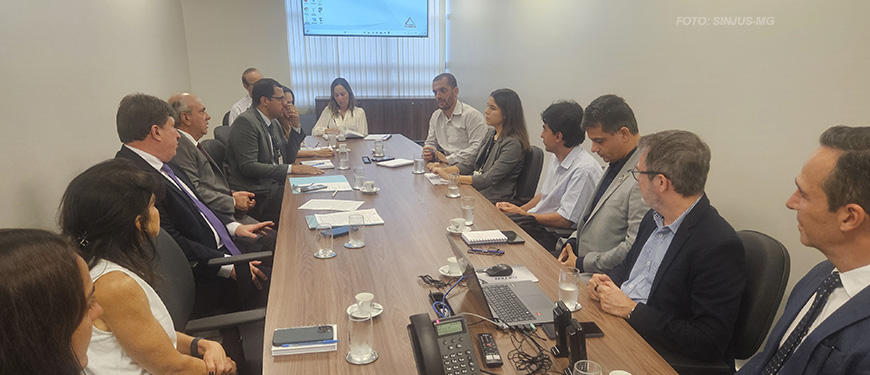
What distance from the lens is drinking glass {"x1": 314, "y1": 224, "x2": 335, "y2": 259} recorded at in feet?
6.64

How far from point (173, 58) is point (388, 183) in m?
3.80

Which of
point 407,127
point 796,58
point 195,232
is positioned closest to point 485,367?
point 195,232

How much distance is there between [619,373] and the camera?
121 cm

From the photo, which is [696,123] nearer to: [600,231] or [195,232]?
[600,231]

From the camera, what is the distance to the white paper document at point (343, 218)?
8.10 feet

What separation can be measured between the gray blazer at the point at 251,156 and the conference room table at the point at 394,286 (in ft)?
3.00

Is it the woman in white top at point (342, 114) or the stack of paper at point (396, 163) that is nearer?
the stack of paper at point (396, 163)

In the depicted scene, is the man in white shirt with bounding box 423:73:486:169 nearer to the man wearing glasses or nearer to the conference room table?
the man wearing glasses

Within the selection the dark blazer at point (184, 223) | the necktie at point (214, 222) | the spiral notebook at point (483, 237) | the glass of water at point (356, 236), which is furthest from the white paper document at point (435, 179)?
the dark blazer at point (184, 223)

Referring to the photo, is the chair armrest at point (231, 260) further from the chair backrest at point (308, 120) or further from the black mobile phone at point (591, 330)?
the chair backrest at point (308, 120)

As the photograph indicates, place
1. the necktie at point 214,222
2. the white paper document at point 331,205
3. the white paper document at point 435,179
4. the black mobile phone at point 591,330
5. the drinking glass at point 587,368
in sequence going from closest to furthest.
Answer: the drinking glass at point 587,368, the black mobile phone at point 591,330, the necktie at point 214,222, the white paper document at point 331,205, the white paper document at point 435,179

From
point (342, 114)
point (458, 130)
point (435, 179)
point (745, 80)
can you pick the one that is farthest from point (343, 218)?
point (342, 114)

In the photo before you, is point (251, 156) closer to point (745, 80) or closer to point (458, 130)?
point (458, 130)

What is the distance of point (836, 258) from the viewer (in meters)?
1.18
